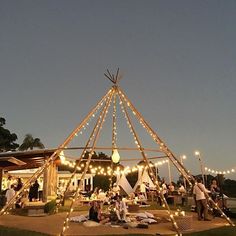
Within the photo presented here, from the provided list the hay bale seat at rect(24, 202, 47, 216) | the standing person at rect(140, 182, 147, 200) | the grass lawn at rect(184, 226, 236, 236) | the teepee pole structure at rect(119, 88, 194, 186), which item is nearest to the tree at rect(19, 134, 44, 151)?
the standing person at rect(140, 182, 147, 200)

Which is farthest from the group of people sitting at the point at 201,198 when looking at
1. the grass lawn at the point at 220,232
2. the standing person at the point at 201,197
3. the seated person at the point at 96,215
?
the seated person at the point at 96,215

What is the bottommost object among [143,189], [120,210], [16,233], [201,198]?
[16,233]

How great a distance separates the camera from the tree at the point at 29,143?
36.2 m

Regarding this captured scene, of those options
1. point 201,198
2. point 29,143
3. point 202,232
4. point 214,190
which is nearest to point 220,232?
point 202,232

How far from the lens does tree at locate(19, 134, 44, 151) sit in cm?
3622

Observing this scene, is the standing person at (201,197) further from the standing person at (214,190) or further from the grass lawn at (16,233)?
the grass lawn at (16,233)

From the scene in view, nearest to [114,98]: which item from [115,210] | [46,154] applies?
[115,210]

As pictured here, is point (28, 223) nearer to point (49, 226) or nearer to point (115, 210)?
point (49, 226)

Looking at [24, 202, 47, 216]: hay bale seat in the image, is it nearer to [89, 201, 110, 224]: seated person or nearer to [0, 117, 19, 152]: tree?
[89, 201, 110, 224]: seated person

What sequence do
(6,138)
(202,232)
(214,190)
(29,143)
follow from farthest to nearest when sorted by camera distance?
(29,143) < (6,138) < (214,190) < (202,232)

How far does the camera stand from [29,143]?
36.4 m

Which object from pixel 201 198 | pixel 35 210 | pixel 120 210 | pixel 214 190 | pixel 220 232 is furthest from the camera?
pixel 35 210

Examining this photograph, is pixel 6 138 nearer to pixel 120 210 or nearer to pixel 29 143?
pixel 29 143

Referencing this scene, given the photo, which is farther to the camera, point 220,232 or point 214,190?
point 214,190
